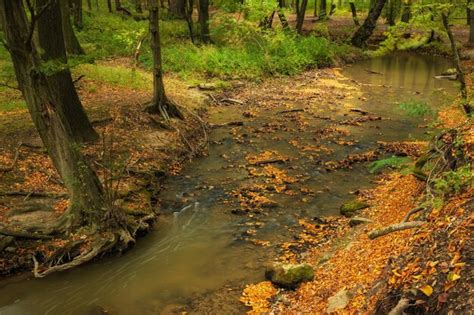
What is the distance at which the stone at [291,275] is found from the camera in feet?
22.4

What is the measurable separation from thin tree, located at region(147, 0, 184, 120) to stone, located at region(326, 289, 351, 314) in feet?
32.0

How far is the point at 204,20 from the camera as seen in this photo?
81.1 feet

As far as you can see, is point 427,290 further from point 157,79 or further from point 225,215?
point 157,79

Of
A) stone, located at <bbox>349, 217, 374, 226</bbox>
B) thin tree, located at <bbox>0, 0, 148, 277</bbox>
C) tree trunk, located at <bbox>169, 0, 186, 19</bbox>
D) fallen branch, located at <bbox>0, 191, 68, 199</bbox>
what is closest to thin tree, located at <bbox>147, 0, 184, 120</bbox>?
fallen branch, located at <bbox>0, 191, 68, 199</bbox>

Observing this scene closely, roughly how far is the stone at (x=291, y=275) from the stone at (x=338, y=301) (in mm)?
1160

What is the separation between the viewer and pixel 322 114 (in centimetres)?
1772

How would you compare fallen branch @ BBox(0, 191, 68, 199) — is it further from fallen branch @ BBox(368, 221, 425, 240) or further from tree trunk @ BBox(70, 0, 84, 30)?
tree trunk @ BBox(70, 0, 84, 30)

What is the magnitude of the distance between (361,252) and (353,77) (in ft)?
63.8

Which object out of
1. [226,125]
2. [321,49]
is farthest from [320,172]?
[321,49]

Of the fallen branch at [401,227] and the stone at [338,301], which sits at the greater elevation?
the fallen branch at [401,227]

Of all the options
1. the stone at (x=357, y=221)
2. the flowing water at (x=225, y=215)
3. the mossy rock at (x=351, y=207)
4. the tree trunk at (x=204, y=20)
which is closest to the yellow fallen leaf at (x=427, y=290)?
the flowing water at (x=225, y=215)

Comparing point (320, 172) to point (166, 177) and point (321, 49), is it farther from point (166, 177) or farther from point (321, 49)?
point (321, 49)

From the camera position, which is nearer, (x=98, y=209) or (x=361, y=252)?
(x=361, y=252)

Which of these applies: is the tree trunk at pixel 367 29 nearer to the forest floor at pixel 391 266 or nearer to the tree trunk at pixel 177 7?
the tree trunk at pixel 177 7
